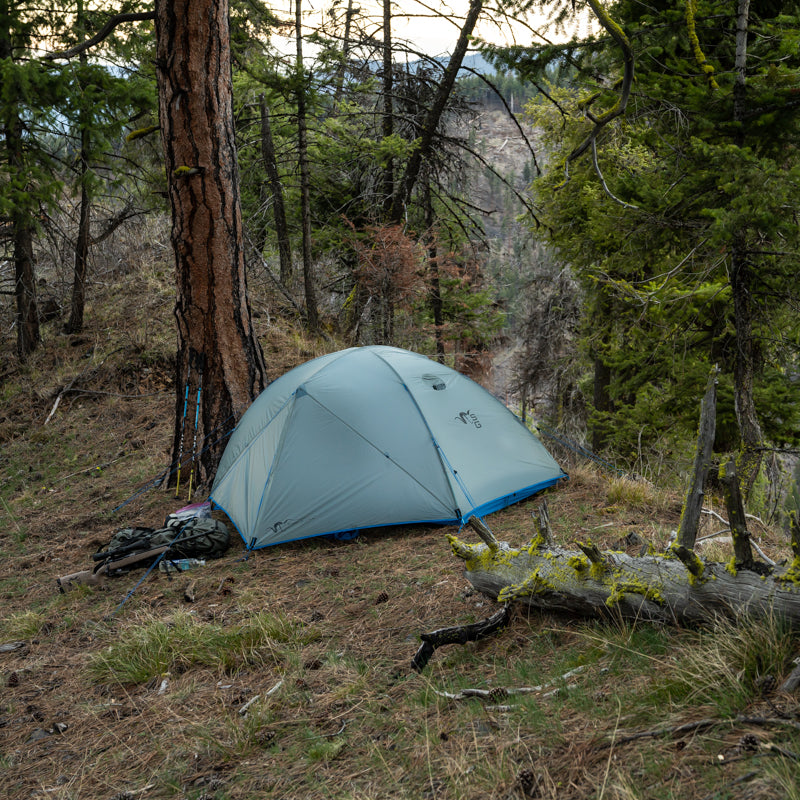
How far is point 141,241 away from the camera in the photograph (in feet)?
43.5

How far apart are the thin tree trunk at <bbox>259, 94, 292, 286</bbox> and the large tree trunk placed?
567cm

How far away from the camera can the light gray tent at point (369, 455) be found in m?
5.18

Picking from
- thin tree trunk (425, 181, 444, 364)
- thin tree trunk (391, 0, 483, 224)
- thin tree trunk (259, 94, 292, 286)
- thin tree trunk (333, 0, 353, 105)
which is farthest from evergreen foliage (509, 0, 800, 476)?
thin tree trunk (259, 94, 292, 286)

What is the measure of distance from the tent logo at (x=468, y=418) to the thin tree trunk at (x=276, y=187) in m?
7.83

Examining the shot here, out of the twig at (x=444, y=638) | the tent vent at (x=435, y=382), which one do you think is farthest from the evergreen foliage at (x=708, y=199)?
the twig at (x=444, y=638)

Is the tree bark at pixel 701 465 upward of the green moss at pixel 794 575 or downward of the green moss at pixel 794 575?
upward

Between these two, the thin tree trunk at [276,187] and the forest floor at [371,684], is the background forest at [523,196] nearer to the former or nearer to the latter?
the thin tree trunk at [276,187]

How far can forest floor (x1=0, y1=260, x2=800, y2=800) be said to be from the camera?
80.7 inches

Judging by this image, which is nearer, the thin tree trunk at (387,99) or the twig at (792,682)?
the twig at (792,682)

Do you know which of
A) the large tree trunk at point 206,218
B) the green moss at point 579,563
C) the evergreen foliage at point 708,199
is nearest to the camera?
the green moss at point 579,563

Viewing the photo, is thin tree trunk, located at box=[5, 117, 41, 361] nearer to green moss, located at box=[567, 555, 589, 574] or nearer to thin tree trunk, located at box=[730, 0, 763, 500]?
thin tree trunk, located at box=[730, 0, 763, 500]

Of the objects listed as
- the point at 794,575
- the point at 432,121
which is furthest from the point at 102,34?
the point at 794,575

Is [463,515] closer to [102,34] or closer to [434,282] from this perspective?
[102,34]

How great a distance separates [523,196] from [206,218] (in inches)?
268
